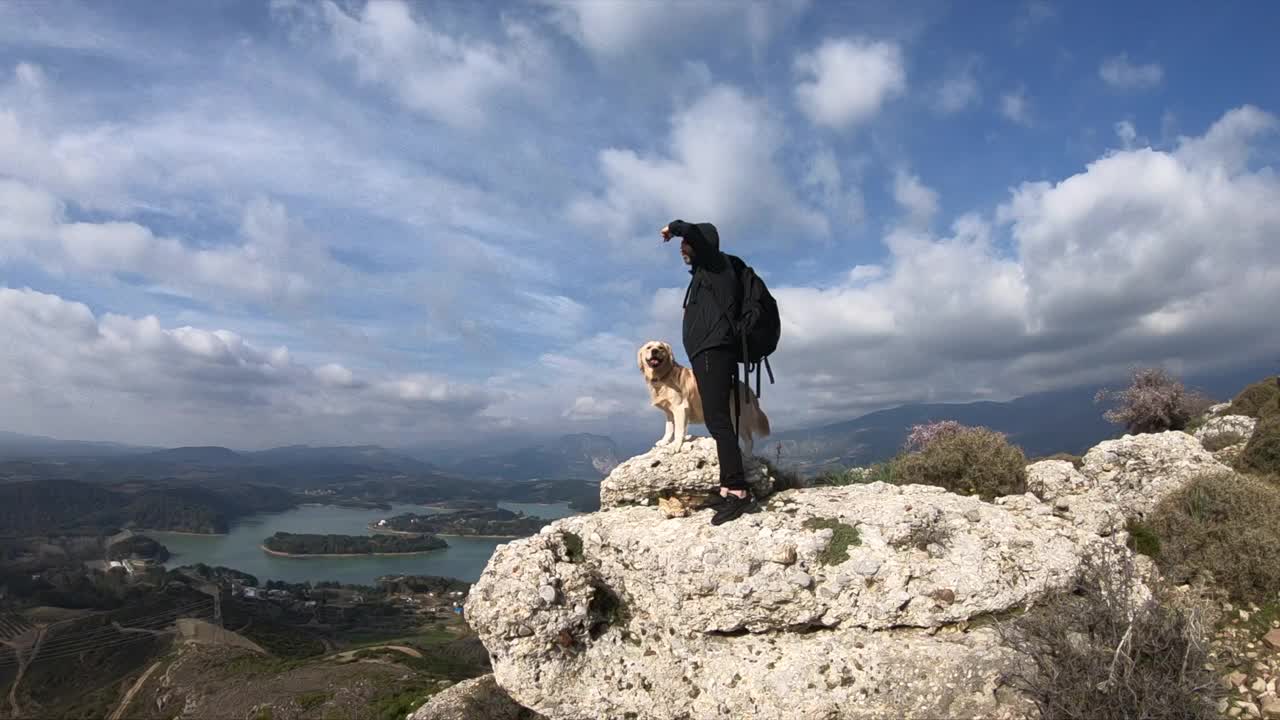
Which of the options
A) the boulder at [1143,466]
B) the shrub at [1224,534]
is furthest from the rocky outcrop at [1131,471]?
the shrub at [1224,534]

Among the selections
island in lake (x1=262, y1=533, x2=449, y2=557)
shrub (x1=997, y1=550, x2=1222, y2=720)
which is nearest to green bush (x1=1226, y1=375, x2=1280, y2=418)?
shrub (x1=997, y1=550, x2=1222, y2=720)

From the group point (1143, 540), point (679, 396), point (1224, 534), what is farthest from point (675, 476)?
point (1224, 534)

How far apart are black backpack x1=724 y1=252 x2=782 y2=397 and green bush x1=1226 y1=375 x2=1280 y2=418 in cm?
2428

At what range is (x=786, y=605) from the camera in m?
5.82

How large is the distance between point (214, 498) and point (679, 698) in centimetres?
18963

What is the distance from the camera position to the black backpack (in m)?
6.62

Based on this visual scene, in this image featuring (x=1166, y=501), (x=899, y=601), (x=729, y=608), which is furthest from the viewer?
(x=1166, y=501)

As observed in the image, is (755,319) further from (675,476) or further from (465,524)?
(465,524)

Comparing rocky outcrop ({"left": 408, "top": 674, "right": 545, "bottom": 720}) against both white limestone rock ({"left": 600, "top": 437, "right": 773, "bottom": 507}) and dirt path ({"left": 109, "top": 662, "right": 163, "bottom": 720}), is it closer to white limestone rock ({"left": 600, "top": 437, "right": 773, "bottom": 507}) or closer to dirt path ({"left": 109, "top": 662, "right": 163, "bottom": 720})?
white limestone rock ({"left": 600, "top": 437, "right": 773, "bottom": 507})

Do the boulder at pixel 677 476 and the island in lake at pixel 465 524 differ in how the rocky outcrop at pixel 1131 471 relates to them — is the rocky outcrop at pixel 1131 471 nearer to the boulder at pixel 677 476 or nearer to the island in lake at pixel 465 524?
the boulder at pixel 677 476

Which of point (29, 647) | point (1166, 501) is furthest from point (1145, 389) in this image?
point (29, 647)

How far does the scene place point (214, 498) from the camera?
152m

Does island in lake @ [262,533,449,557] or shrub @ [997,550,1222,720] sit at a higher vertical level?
shrub @ [997,550,1222,720]

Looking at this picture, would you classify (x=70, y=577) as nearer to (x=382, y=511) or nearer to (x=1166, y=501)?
(x=382, y=511)
